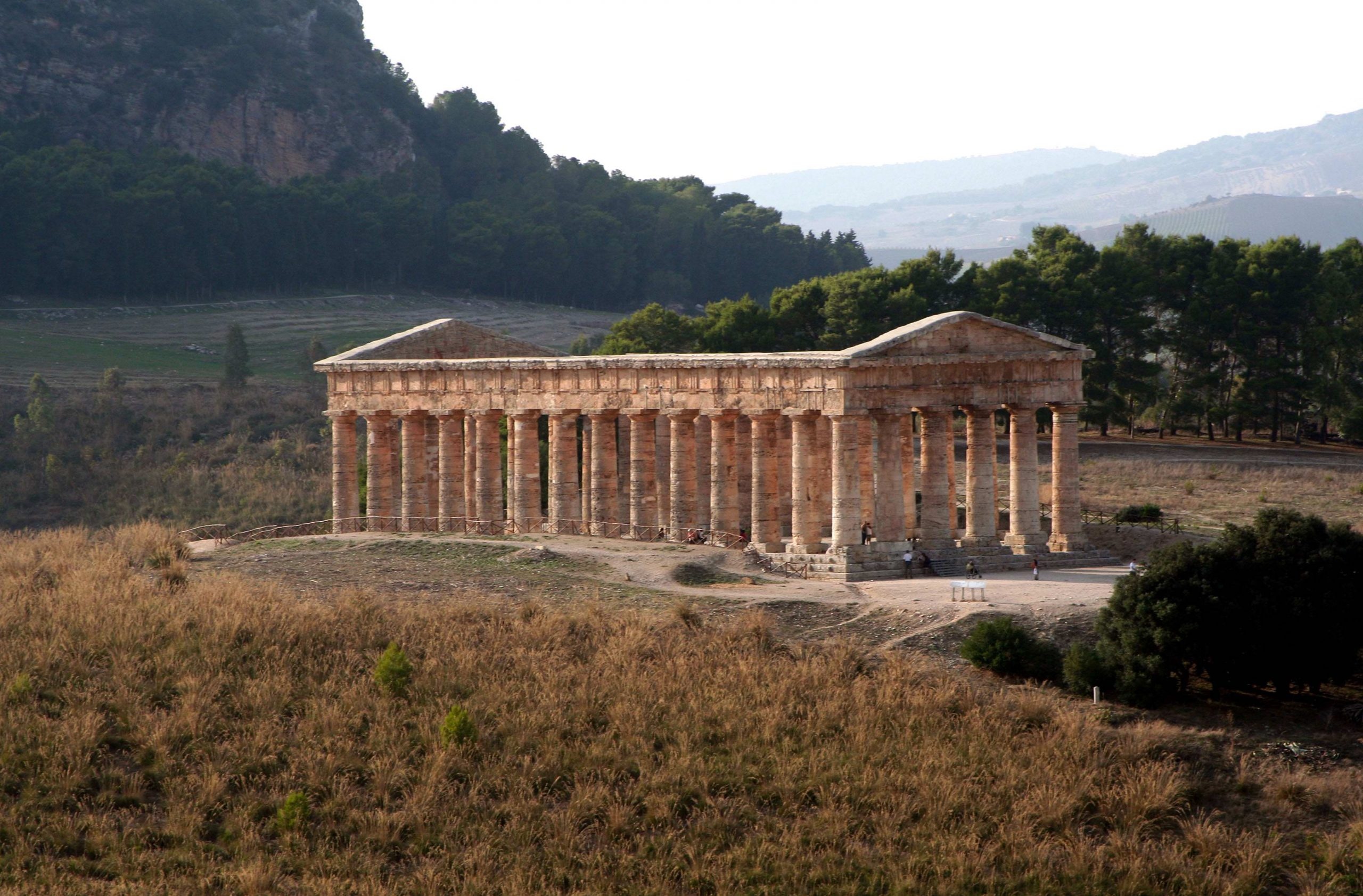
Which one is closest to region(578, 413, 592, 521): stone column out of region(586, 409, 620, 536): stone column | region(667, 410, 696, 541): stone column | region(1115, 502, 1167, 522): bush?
region(586, 409, 620, 536): stone column

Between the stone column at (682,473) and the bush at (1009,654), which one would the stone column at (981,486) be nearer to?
the stone column at (682,473)

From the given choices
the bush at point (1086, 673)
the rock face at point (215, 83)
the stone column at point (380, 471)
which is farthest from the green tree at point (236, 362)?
the bush at point (1086, 673)

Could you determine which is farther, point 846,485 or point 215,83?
point 215,83

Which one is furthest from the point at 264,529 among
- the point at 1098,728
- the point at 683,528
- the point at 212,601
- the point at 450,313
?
the point at 450,313

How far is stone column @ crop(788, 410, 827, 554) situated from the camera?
51.0 m

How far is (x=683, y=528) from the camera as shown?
55.4 m

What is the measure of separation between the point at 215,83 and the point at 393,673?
120m

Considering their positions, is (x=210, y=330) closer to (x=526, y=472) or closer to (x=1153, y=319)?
(x=526, y=472)

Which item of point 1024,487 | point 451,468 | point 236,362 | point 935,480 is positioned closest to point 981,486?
point 1024,487

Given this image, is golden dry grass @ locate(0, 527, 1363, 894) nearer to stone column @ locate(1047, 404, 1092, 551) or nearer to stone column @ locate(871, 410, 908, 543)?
stone column @ locate(871, 410, 908, 543)

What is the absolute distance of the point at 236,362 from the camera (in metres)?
97.2

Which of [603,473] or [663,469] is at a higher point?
[603,473]

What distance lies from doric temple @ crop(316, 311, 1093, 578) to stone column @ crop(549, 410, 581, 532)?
0.20 feet

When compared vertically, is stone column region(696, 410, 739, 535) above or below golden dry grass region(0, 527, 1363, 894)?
above
